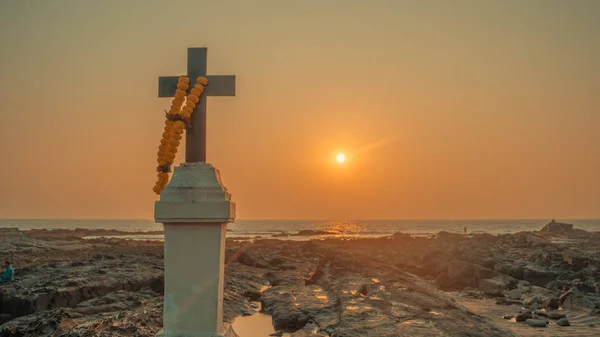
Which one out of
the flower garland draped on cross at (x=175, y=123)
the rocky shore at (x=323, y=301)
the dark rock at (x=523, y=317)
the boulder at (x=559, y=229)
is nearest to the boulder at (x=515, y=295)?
the rocky shore at (x=323, y=301)

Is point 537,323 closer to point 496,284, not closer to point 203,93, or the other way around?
point 496,284

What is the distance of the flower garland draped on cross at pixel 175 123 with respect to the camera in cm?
472

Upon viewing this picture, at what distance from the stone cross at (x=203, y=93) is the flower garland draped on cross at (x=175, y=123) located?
0.25 feet

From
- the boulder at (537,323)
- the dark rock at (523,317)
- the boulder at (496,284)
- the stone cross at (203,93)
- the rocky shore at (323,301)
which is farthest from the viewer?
the boulder at (496,284)

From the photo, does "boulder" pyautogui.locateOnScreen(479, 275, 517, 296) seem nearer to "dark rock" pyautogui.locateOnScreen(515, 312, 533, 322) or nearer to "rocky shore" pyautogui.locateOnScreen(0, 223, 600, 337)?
"rocky shore" pyautogui.locateOnScreen(0, 223, 600, 337)

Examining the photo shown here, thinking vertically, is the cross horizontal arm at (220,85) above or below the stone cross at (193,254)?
above

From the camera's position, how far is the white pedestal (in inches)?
172

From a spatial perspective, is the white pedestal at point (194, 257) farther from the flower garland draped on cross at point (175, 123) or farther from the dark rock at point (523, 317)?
the dark rock at point (523, 317)

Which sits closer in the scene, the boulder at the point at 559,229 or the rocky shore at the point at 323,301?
the rocky shore at the point at 323,301

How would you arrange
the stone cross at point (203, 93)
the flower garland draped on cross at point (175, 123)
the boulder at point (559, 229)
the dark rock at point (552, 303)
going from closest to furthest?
the flower garland draped on cross at point (175, 123), the stone cross at point (203, 93), the dark rock at point (552, 303), the boulder at point (559, 229)

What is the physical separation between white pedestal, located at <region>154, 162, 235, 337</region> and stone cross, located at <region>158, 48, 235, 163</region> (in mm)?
524

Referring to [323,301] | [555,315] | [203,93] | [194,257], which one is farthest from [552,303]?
[203,93]

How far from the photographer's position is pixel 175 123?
15.4 ft

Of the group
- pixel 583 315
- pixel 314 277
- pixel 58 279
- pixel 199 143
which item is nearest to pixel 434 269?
pixel 314 277
